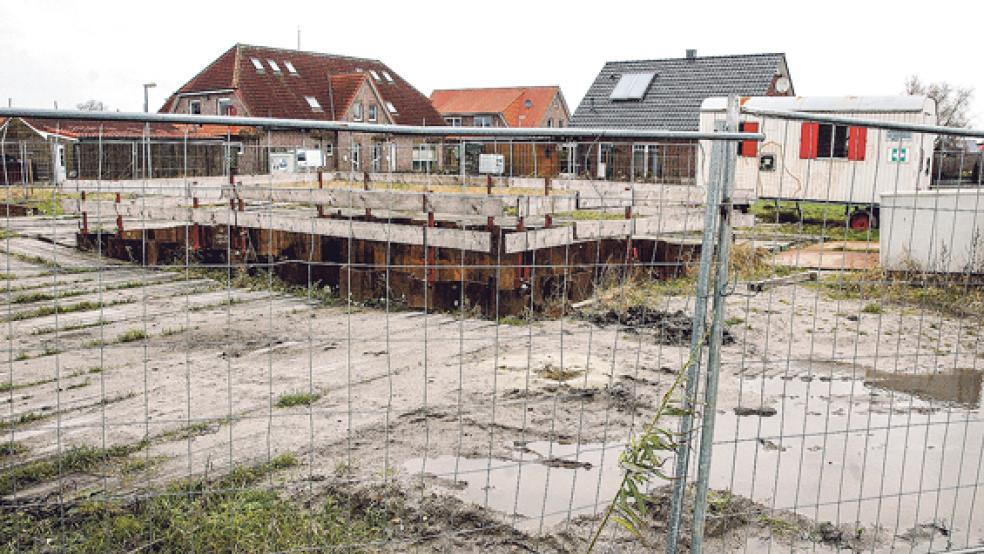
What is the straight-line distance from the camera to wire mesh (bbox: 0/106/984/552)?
13.7 feet

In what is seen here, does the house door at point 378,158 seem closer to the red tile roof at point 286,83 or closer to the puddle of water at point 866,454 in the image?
the puddle of water at point 866,454

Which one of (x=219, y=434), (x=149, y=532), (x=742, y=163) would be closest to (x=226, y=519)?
(x=149, y=532)

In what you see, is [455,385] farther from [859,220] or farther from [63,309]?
Answer: [859,220]

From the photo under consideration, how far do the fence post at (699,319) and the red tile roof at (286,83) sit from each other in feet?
115

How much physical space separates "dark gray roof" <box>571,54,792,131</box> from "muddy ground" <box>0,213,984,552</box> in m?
21.0

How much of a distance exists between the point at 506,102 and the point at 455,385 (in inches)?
2134

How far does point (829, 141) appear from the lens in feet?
64.6

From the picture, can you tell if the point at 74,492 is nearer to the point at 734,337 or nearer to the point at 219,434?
the point at 219,434

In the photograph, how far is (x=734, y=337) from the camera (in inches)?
341

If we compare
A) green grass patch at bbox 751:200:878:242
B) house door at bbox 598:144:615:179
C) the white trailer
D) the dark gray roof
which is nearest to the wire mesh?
green grass patch at bbox 751:200:878:242

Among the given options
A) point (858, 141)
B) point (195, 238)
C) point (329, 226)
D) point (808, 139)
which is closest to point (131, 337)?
point (329, 226)

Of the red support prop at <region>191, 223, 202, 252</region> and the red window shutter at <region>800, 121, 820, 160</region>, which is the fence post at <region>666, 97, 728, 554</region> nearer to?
the red support prop at <region>191, 223, 202, 252</region>

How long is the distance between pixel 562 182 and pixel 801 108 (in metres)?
7.48

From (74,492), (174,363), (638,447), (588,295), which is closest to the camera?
(638,447)
